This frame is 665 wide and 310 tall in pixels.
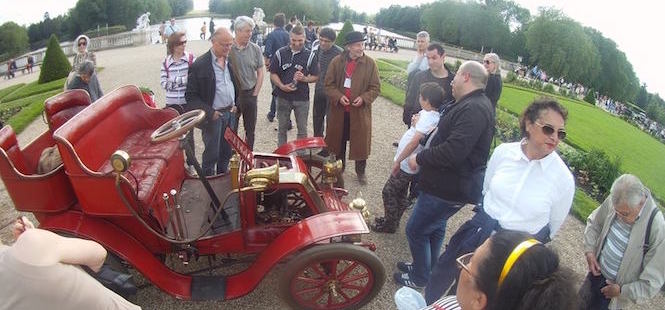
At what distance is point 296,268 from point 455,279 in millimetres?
1219

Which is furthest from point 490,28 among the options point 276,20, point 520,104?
point 276,20

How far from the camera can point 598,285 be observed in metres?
3.04

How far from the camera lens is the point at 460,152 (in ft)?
9.62

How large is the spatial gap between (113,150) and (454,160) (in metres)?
2.82

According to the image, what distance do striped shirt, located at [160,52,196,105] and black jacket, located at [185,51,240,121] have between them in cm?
49

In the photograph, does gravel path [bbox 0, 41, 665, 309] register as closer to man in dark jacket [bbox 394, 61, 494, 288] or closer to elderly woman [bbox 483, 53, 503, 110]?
man in dark jacket [bbox 394, 61, 494, 288]

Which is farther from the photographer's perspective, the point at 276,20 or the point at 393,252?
the point at 276,20

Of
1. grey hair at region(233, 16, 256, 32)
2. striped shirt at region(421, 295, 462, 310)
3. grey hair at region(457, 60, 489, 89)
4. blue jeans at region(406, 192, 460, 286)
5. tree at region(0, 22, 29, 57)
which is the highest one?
grey hair at region(233, 16, 256, 32)

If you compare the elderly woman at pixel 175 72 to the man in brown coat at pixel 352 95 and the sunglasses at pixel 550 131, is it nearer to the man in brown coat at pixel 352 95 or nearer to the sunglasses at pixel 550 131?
the man in brown coat at pixel 352 95

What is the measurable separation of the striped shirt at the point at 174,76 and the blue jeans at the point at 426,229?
10.8ft

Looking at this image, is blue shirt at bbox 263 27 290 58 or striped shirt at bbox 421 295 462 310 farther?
blue shirt at bbox 263 27 290 58

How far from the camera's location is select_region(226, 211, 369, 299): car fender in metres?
→ 3.03

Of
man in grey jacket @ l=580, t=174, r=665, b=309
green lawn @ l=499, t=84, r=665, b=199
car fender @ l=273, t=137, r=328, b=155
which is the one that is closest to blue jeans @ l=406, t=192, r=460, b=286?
man in grey jacket @ l=580, t=174, r=665, b=309

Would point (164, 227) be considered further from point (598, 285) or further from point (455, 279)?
point (598, 285)
